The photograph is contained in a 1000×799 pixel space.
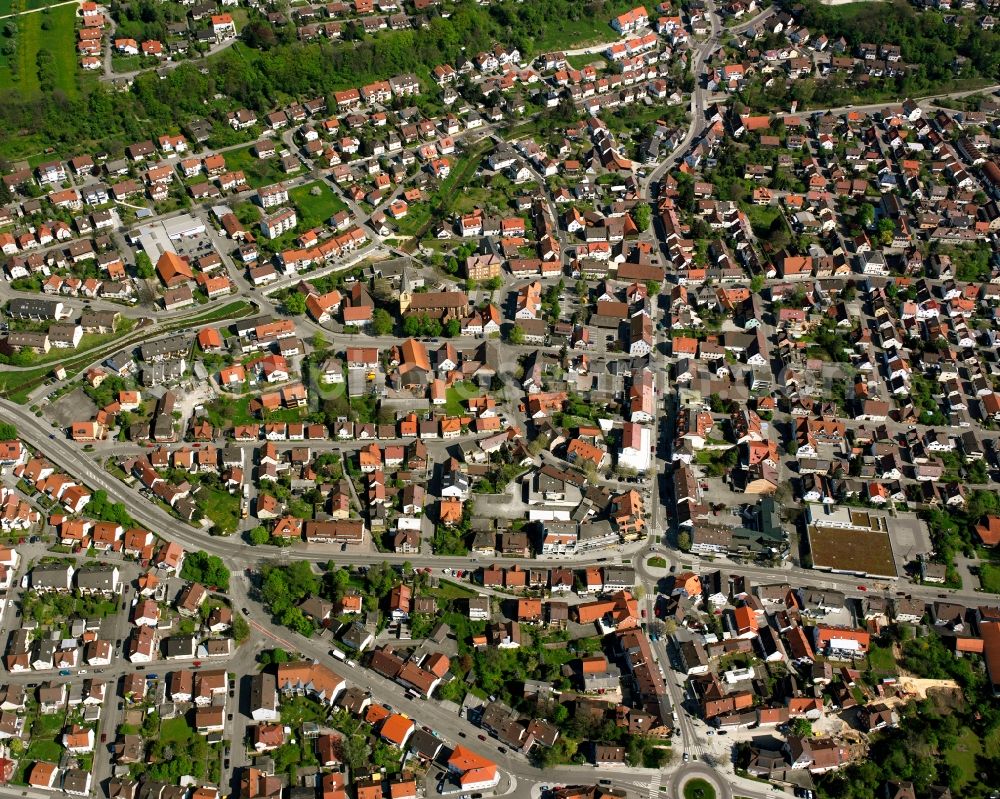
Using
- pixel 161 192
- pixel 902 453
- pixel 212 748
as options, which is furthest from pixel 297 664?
pixel 161 192

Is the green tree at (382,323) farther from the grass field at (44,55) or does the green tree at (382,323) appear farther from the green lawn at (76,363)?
the grass field at (44,55)

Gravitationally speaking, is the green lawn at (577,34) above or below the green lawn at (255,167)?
above

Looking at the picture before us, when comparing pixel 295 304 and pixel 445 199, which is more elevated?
pixel 445 199

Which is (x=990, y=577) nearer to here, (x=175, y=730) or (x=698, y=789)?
(x=698, y=789)

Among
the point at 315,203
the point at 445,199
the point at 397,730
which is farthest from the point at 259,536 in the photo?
the point at 445,199

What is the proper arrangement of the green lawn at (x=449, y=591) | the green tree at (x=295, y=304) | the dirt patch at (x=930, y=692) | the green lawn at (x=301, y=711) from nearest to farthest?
the green lawn at (x=301, y=711) < the dirt patch at (x=930, y=692) < the green lawn at (x=449, y=591) < the green tree at (x=295, y=304)

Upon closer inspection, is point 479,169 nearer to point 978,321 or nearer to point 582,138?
point 582,138

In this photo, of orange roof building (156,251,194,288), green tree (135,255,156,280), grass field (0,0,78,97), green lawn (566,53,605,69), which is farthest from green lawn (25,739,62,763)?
green lawn (566,53,605,69)

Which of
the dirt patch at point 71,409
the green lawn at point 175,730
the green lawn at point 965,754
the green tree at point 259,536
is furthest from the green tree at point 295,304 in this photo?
the green lawn at point 965,754
